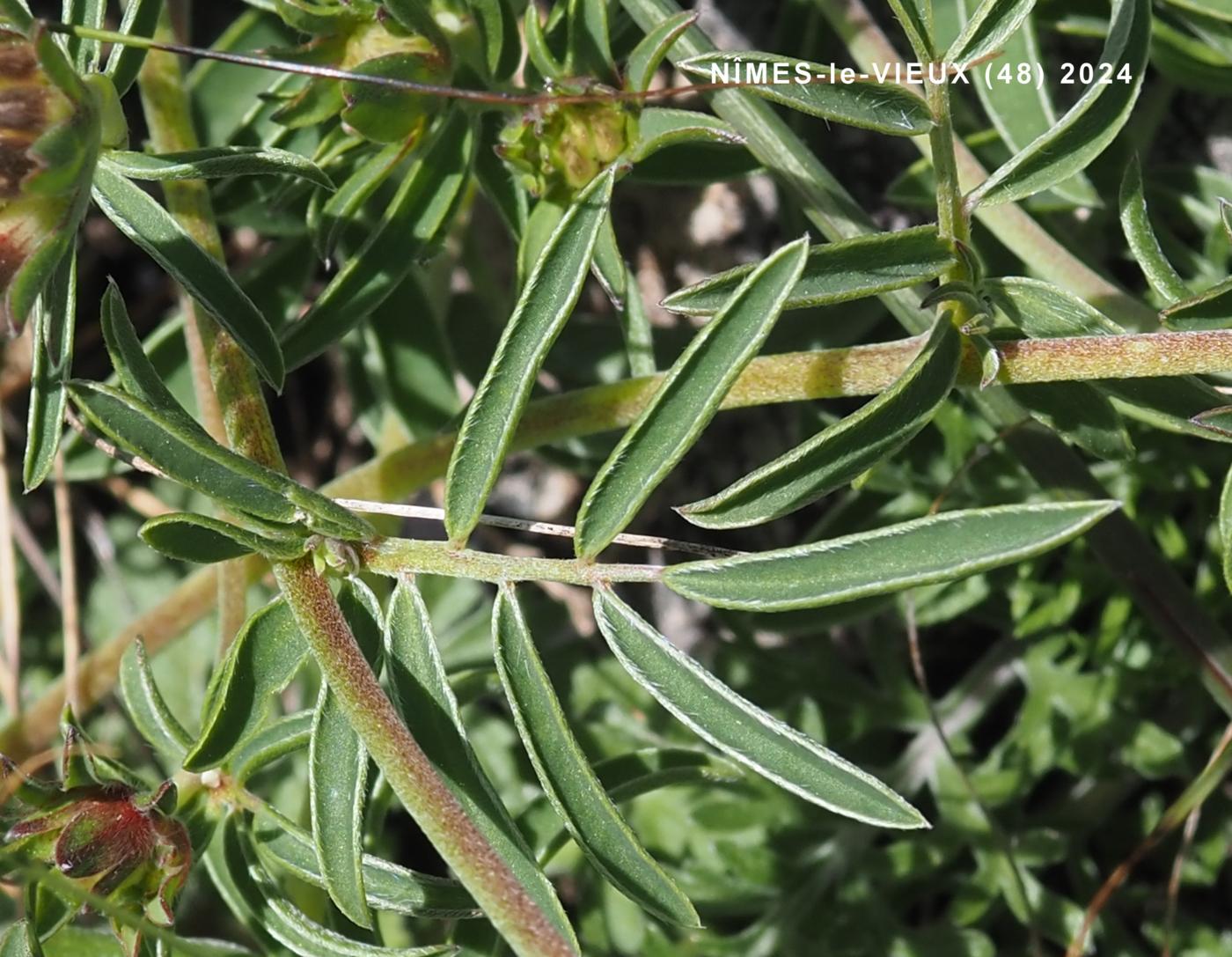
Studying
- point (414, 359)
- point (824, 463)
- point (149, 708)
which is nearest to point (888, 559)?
point (824, 463)

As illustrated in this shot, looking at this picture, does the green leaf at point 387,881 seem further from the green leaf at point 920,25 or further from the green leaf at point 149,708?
the green leaf at point 920,25

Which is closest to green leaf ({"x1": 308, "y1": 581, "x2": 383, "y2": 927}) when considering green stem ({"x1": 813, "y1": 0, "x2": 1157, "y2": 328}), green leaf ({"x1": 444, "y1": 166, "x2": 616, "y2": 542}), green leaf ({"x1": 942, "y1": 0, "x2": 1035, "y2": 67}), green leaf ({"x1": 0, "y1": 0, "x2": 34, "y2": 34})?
green leaf ({"x1": 444, "y1": 166, "x2": 616, "y2": 542})

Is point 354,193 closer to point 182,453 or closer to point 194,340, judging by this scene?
point 194,340

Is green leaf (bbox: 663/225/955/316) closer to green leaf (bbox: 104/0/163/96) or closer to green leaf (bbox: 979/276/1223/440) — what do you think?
green leaf (bbox: 979/276/1223/440)

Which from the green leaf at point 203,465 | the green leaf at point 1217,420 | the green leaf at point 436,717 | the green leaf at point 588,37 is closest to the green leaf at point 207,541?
the green leaf at point 203,465

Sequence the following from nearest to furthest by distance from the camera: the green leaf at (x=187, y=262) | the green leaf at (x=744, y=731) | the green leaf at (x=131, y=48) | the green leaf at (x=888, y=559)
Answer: the green leaf at (x=888, y=559) → the green leaf at (x=744, y=731) → the green leaf at (x=187, y=262) → the green leaf at (x=131, y=48)
